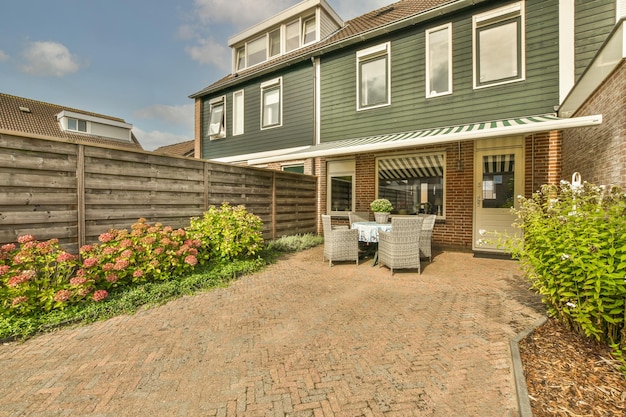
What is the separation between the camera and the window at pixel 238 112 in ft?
43.0

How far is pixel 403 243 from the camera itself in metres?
5.74

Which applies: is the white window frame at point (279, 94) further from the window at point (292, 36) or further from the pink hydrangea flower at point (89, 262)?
the pink hydrangea flower at point (89, 262)

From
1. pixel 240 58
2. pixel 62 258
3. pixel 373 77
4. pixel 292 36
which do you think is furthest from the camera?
pixel 240 58

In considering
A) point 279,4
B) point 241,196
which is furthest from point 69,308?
point 279,4

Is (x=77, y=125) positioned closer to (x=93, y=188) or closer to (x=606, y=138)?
(x=93, y=188)

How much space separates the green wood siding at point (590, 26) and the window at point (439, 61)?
274cm

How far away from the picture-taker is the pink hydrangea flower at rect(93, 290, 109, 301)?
3895 mm

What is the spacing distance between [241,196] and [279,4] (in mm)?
10762

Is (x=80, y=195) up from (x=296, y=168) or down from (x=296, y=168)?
down

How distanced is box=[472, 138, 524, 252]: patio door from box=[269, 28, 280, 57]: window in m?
10.3

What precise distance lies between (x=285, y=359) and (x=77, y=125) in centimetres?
3054

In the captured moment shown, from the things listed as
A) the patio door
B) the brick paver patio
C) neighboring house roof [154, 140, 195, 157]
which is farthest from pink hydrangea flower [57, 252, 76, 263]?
neighboring house roof [154, 140, 195, 157]

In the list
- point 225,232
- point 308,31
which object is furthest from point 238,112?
point 225,232

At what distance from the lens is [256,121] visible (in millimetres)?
12516
